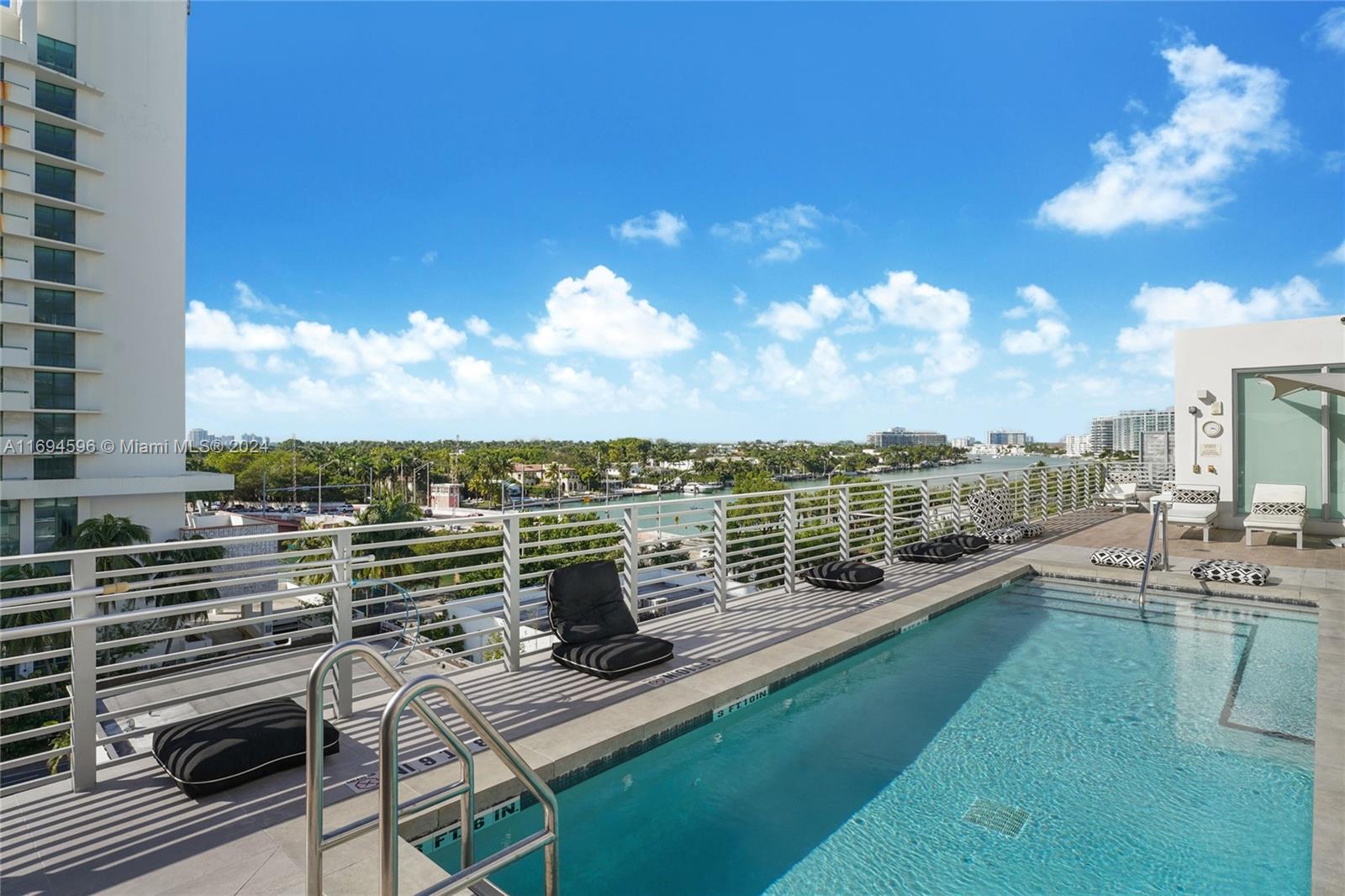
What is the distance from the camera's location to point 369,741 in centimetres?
355

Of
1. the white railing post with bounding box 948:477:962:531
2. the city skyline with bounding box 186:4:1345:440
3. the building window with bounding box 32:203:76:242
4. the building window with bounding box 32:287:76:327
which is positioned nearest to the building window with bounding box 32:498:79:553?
the building window with bounding box 32:287:76:327

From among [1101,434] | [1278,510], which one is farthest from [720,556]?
[1101,434]

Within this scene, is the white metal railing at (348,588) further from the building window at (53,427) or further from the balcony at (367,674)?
the building window at (53,427)

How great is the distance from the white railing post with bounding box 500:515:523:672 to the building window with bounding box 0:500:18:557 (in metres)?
42.9

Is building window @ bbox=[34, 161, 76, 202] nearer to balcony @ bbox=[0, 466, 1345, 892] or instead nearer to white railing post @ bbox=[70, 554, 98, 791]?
balcony @ bbox=[0, 466, 1345, 892]

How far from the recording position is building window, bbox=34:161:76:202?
3588 centimetres

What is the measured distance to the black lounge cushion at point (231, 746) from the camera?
9.82 feet

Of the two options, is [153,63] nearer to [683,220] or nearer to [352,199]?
[352,199]

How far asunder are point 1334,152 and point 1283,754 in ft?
54.4

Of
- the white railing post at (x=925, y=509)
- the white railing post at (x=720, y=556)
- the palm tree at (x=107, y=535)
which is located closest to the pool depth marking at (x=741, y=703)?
the white railing post at (x=720, y=556)

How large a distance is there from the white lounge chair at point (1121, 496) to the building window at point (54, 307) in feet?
154

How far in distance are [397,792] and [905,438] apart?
97612mm

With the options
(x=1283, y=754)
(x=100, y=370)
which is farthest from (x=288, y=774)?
(x=100, y=370)

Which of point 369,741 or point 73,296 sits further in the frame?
point 73,296
